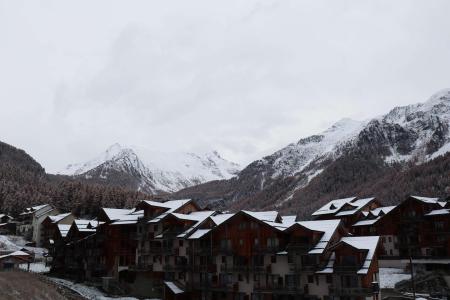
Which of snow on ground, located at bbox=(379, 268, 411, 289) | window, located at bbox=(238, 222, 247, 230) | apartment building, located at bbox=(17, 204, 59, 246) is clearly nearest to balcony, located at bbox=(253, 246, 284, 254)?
window, located at bbox=(238, 222, 247, 230)

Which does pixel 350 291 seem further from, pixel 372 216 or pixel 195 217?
pixel 372 216

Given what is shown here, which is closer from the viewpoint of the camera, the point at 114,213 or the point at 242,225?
the point at 242,225

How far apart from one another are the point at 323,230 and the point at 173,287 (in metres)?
28.5

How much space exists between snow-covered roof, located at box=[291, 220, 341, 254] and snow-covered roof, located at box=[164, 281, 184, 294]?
82.9 ft

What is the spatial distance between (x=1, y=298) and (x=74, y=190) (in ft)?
390

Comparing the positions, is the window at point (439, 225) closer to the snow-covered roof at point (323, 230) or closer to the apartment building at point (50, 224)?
the snow-covered roof at point (323, 230)

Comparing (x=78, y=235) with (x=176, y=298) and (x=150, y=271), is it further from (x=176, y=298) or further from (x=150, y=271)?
(x=176, y=298)

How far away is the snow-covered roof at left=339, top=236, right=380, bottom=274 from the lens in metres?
58.5

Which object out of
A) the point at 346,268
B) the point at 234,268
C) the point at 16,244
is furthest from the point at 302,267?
the point at 16,244

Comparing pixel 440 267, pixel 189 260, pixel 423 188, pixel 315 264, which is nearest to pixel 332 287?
pixel 315 264

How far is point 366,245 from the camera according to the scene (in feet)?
200

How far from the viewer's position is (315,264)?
206 feet

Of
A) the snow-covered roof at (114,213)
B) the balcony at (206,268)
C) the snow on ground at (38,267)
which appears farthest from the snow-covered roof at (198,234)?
the snow on ground at (38,267)

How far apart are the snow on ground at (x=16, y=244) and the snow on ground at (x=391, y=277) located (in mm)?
83809
